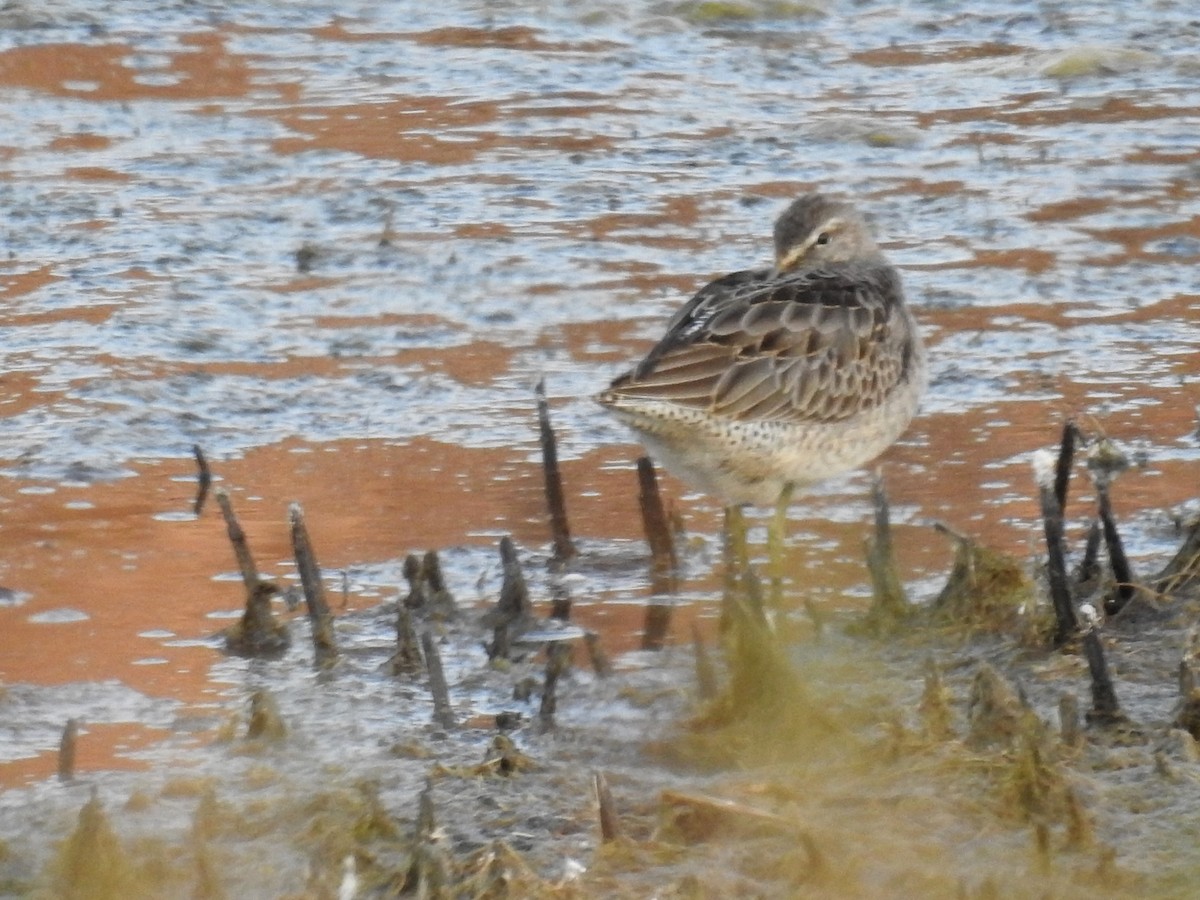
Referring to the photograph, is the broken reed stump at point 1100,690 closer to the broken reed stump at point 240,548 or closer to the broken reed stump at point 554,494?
the broken reed stump at point 554,494

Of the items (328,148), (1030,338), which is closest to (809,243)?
(1030,338)

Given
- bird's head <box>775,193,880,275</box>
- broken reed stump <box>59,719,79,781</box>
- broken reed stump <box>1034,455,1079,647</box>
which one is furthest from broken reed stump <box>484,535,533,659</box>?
bird's head <box>775,193,880,275</box>

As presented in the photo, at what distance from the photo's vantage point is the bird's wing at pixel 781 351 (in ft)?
18.5

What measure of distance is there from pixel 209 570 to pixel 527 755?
1.56 meters

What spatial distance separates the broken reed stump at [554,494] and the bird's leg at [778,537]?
50 cm

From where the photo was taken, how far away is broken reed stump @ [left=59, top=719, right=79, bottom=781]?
440 cm

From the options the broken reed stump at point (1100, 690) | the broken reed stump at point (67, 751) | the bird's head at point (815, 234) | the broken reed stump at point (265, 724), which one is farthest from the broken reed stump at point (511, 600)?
the bird's head at point (815, 234)

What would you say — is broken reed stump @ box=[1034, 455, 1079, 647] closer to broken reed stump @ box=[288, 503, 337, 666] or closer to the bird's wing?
the bird's wing

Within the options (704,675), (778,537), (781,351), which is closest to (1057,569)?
(704,675)

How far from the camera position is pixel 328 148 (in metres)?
10.3

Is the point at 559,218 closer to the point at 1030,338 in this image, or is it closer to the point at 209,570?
the point at 1030,338

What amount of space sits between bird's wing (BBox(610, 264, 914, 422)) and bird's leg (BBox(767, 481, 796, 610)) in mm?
211

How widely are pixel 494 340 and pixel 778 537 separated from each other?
2134 mm

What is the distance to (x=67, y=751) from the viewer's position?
4.40 meters
